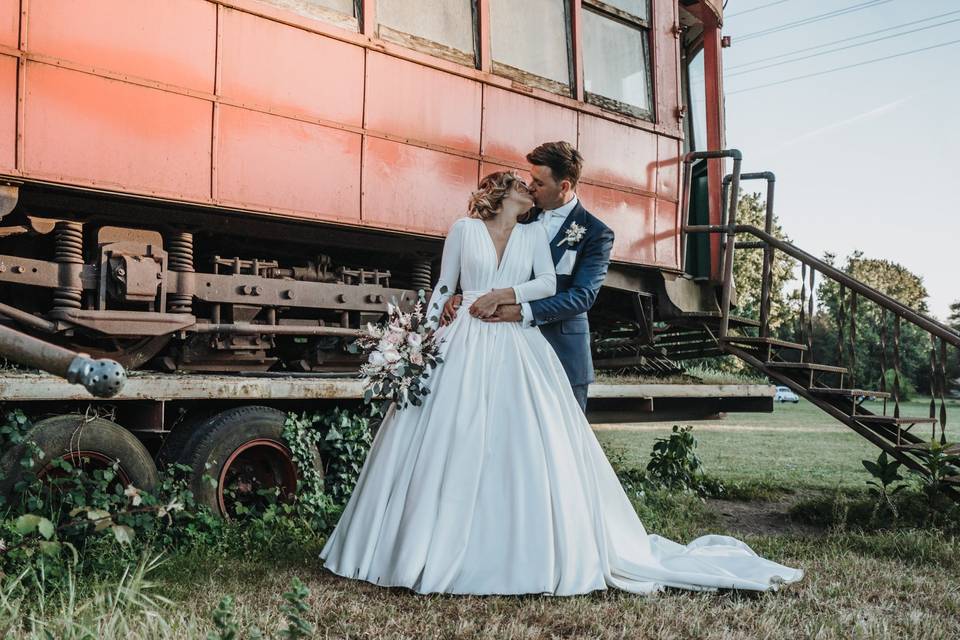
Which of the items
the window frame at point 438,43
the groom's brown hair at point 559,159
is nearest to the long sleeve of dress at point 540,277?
the groom's brown hair at point 559,159

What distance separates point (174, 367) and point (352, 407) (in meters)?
1.07

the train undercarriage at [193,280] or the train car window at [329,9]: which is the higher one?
the train car window at [329,9]

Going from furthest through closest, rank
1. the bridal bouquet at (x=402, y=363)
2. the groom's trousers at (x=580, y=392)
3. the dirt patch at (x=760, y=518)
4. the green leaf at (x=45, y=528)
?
the dirt patch at (x=760, y=518), the groom's trousers at (x=580, y=392), the bridal bouquet at (x=402, y=363), the green leaf at (x=45, y=528)

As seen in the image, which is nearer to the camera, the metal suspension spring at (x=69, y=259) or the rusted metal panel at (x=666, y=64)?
the metal suspension spring at (x=69, y=259)

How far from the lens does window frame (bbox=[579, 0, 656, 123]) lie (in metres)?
6.28

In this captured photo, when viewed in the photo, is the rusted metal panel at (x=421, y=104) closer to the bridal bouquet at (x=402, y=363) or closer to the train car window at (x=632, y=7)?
the train car window at (x=632, y=7)

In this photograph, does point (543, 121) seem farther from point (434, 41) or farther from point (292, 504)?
point (292, 504)

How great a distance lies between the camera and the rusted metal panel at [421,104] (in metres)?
5.11

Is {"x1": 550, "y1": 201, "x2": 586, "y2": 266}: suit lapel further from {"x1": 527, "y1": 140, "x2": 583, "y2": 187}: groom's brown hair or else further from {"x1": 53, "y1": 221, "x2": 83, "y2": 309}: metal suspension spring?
{"x1": 53, "y1": 221, "x2": 83, "y2": 309}: metal suspension spring

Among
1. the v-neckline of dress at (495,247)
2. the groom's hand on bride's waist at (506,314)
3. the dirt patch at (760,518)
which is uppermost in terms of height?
the v-neckline of dress at (495,247)

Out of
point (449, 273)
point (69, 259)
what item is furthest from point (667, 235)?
point (69, 259)

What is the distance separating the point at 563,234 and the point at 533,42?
2282 mm

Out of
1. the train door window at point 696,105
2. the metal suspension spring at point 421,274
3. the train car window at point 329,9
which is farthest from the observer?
the train door window at point 696,105

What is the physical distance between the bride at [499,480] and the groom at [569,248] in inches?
4.8
